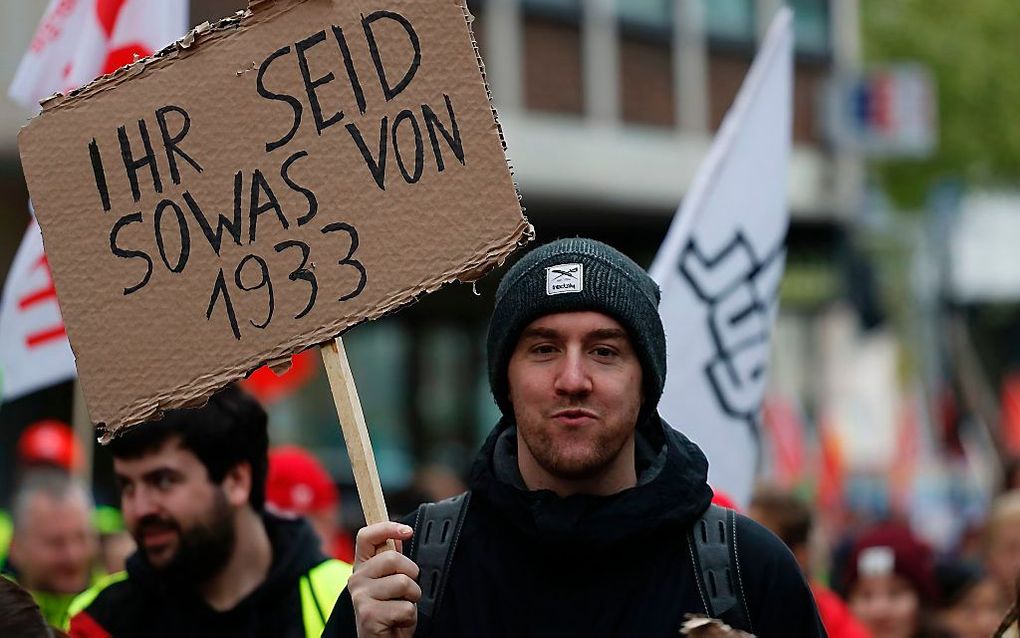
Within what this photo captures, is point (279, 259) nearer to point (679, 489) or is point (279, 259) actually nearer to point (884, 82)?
point (679, 489)

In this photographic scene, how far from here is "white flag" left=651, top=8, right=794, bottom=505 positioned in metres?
5.95

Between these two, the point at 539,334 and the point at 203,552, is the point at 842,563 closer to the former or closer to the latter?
the point at 203,552

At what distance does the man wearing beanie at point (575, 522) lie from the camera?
Answer: 11.1ft

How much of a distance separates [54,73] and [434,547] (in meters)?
3.10

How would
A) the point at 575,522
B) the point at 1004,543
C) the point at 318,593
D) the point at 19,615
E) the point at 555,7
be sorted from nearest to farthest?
the point at 19,615 → the point at 575,522 → the point at 318,593 → the point at 1004,543 → the point at 555,7

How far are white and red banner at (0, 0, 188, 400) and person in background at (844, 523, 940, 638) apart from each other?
2925mm

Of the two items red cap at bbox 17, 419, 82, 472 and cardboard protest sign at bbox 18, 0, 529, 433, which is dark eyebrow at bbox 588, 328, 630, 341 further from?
red cap at bbox 17, 419, 82, 472

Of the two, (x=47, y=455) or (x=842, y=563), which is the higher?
(x=47, y=455)

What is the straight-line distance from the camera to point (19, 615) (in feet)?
9.28

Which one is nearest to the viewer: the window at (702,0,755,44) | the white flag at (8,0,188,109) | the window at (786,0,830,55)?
the white flag at (8,0,188,109)

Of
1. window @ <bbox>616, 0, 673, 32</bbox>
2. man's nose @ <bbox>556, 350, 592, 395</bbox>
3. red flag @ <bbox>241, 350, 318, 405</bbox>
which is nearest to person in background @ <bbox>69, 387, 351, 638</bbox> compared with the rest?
man's nose @ <bbox>556, 350, 592, 395</bbox>

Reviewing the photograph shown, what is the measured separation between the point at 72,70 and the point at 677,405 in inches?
79.7

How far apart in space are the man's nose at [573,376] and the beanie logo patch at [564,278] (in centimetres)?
11

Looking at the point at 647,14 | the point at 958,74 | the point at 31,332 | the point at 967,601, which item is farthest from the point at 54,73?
the point at 958,74
